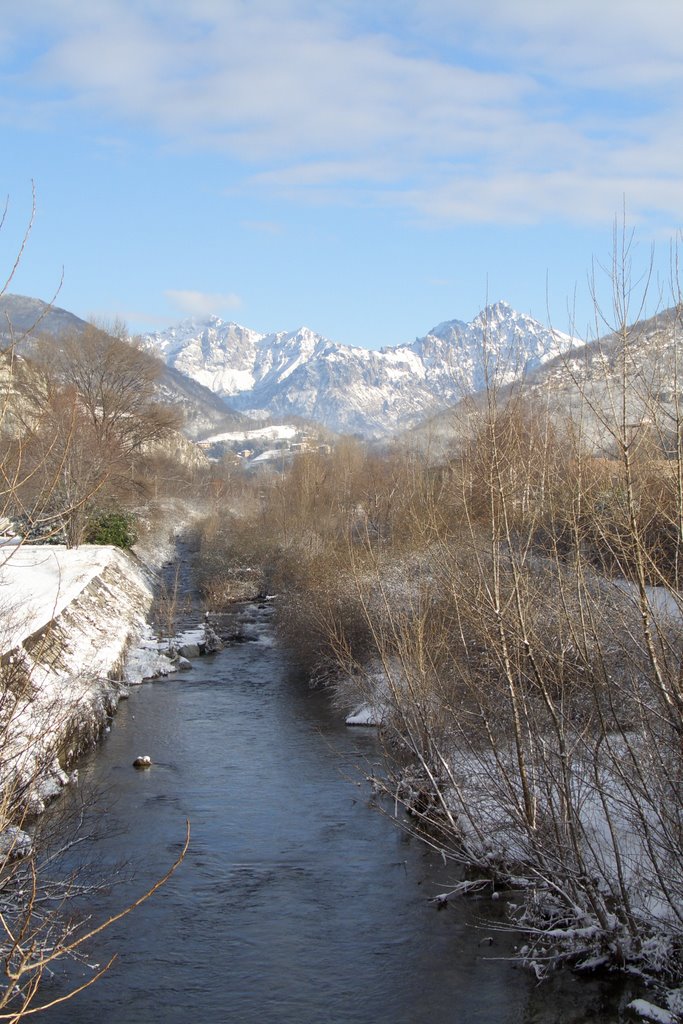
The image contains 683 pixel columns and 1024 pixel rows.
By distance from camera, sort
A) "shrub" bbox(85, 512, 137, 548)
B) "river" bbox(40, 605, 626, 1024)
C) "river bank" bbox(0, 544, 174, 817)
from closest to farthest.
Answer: "river" bbox(40, 605, 626, 1024) < "river bank" bbox(0, 544, 174, 817) < "shrub" bbox(85, 512, 137, 548)

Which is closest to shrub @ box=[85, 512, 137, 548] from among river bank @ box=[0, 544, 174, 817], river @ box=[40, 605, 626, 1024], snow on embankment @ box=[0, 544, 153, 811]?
snow on embankment @ box=[0, 544, 153, 811]

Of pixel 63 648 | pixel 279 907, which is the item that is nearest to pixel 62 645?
pixel 63 648

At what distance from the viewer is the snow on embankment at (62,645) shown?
40.2 feet

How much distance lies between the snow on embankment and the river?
808 millimetres

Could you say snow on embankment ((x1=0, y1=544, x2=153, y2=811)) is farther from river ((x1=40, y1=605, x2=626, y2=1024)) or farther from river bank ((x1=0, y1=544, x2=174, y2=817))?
river ((x1=40, y1=605, x2=626, y2=1024))

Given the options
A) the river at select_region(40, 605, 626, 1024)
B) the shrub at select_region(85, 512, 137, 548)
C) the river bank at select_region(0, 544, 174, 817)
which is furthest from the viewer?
Answer: the shrub at select_region(85, 512, 137, 548)

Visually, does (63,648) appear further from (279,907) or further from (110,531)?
(110,531)

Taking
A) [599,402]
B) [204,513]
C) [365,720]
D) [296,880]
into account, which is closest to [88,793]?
[296,880]

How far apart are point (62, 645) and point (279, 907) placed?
10391mm

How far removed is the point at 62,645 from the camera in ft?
64.1

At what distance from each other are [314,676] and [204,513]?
125ft

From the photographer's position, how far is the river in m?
8.75

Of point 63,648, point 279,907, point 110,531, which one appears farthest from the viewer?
point 110,531

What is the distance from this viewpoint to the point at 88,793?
13883mm
